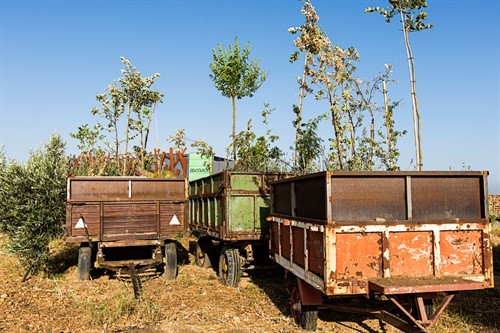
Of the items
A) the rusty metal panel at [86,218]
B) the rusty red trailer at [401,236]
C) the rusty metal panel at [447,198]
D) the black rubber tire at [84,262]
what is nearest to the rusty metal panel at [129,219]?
the rusty metal panel at [86,218]

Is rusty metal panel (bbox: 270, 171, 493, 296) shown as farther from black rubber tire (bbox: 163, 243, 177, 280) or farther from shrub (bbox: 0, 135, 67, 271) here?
shrub (bbox: 0, 135, 67, 271)

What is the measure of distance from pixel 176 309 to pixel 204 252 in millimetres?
4102

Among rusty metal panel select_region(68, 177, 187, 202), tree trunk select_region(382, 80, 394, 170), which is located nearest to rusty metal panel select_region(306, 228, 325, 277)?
rusty metal panel select_region(68, 177, 187, 202)

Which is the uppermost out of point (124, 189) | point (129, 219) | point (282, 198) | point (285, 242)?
point (124, 189)

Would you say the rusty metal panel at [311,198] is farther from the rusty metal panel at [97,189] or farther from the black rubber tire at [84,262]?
the black rubber tire at [84,262]

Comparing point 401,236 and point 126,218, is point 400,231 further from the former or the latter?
point 126,218

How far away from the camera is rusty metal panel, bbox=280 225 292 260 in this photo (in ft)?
21.7

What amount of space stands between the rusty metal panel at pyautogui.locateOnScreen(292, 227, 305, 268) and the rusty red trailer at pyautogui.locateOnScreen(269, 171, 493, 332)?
15.2 inches

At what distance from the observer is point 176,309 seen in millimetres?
7457

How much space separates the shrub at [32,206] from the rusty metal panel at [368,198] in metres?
8.20

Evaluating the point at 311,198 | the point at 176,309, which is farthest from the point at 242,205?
the point at 311,198

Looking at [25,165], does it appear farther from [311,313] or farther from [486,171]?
[486,171]

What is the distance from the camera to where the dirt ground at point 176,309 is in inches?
253

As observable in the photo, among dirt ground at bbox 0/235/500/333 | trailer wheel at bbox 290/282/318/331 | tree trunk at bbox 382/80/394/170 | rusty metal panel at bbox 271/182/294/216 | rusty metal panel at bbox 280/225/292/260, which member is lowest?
dirt ground at bbox 0/235/500/333
